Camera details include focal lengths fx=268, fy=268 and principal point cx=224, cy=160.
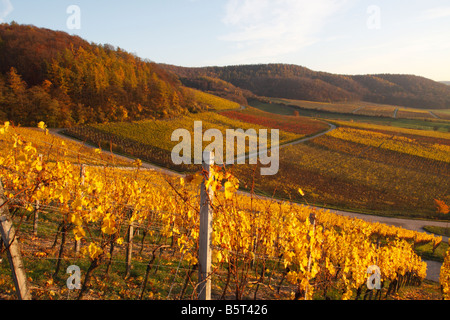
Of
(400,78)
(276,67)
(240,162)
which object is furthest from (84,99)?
(400,78)

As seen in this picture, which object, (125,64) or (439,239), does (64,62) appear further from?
(439,239)

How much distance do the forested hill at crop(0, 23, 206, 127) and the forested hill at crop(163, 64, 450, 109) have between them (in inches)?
1991

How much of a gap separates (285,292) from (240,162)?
25.8 metres

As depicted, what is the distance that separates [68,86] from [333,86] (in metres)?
110

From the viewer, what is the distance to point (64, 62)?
47.3m

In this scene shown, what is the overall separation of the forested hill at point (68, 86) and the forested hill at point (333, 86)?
50.6 m

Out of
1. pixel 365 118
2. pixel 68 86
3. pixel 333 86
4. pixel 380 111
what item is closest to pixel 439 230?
pixel 68 86

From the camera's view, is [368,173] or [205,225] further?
[368,173]

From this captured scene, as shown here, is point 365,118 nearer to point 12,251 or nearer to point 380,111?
point 380,111

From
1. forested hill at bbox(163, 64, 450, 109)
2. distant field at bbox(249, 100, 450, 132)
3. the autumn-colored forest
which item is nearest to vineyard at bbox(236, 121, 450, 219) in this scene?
distant field at bbox(249, 100, 450, 132)

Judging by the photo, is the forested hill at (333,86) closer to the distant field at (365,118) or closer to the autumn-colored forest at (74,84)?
the distant field at (365,118)

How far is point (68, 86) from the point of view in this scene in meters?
44.9

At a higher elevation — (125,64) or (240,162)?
(125,64)

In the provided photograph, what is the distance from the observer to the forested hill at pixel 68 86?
3675 cm
